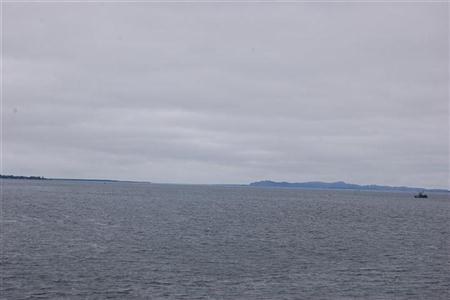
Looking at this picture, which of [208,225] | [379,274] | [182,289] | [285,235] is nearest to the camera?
[182,289]

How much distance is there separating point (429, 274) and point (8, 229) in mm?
51413

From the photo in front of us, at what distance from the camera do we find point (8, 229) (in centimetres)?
6950

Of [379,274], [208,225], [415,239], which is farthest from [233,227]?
[379,274]

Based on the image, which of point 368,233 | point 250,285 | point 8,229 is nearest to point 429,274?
point 250,285

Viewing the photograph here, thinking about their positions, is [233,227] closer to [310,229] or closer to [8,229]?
[310,229]

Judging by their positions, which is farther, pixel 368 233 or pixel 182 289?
pixel 368 233

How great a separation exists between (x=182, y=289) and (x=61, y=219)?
5487cm

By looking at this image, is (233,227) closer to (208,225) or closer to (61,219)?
(208,225)

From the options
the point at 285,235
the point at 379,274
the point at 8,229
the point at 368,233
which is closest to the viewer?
the point at 379,274

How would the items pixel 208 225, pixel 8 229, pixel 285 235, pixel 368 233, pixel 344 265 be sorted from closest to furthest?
pixel 344 265 → pixel 8 229 → pixel 285 235 → pixel 368 233 → pixel 208 225

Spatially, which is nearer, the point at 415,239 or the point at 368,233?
the point at 415,239

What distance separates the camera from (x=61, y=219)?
289 feet

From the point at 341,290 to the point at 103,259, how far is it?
22040 mm

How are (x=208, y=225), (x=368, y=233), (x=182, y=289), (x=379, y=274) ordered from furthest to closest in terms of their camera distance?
(x=208, y=225) < (x=368, y=233) < (x=379, y=274) < (x=182, y=289)
